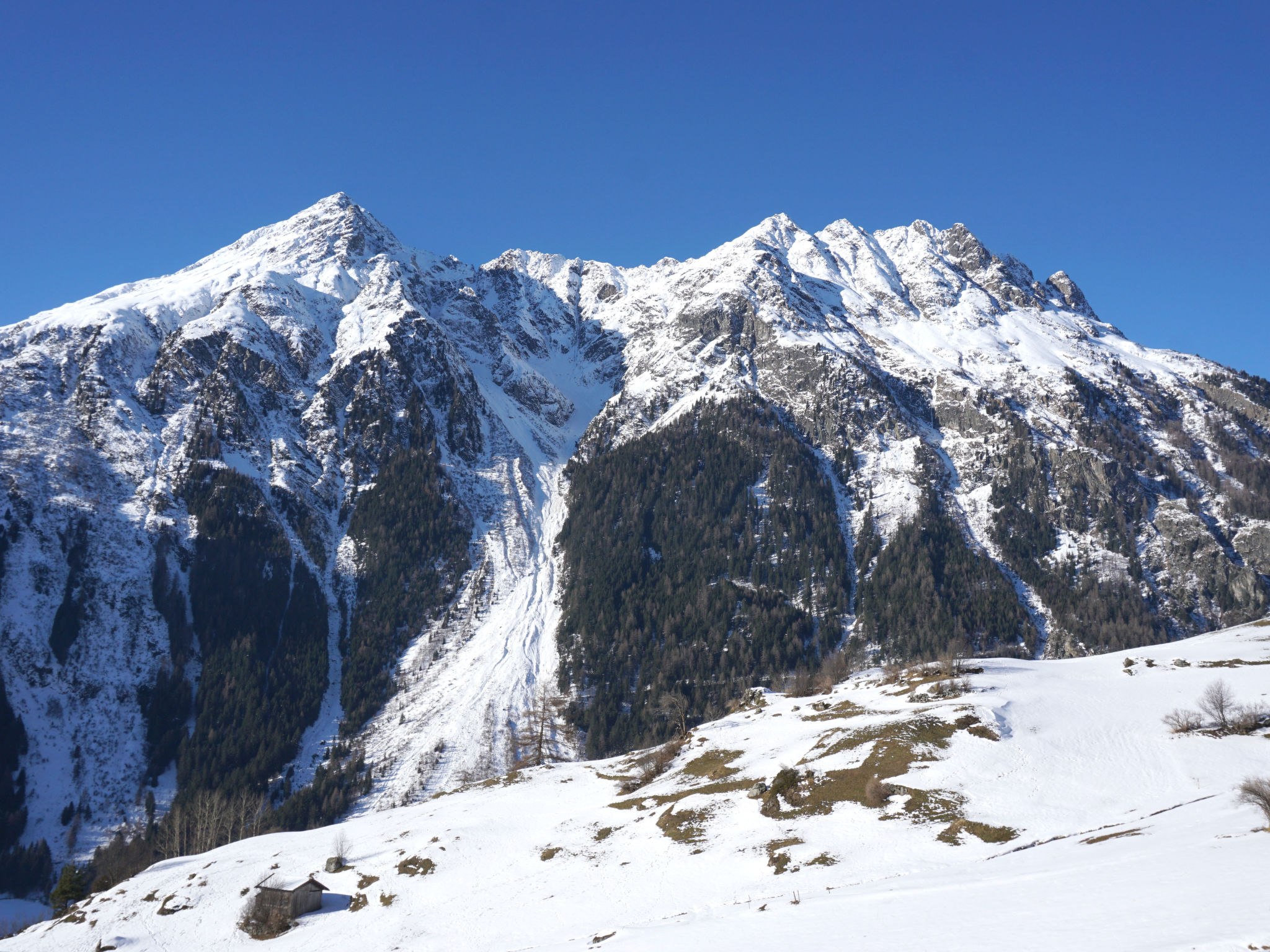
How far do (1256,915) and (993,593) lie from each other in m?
184

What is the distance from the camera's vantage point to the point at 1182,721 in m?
58.5

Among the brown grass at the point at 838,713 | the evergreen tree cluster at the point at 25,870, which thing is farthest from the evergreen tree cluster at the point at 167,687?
the brown grass at the point at 838,713

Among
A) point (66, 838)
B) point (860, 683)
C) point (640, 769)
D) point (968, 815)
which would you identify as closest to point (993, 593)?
point (860, 683)

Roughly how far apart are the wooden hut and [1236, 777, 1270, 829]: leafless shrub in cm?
6442

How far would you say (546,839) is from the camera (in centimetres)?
6178

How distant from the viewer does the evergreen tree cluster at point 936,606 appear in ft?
579

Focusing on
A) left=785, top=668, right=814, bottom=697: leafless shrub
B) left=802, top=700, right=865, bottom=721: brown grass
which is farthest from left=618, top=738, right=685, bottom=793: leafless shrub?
left=785, top=668, right=814, bottom=697: leafless shrub

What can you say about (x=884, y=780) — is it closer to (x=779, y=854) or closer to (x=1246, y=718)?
(x=779, y=854)

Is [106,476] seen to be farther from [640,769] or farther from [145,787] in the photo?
[640,769]

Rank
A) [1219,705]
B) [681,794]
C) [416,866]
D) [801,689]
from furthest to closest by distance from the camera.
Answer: [801,689] → [681,794] → [416,866] → [1219,705]

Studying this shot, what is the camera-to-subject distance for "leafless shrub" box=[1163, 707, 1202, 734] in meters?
57.5

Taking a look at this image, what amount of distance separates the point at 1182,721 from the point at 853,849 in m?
34.2

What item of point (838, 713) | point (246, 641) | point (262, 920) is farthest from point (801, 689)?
point (246, 641)

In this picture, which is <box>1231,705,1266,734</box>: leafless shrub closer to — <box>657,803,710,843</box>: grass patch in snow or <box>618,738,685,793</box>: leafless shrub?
<box>657,803,710,843</box>: grass patch in snow
